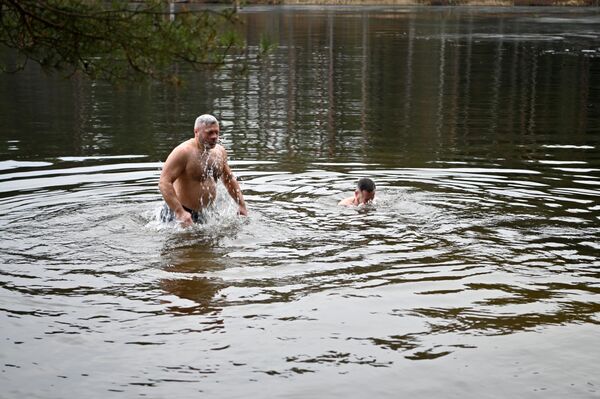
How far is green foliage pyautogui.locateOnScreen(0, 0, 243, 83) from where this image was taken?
805cm

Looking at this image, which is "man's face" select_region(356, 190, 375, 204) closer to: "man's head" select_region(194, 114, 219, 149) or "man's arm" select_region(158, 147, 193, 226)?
"man's head" select_region(194, 114, 219, 149)

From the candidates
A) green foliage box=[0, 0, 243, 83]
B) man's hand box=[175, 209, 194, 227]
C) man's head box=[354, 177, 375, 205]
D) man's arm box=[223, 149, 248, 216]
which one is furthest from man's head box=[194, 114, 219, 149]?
green foliage box=[0, 0, 243, 83]

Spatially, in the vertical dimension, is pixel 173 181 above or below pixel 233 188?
above

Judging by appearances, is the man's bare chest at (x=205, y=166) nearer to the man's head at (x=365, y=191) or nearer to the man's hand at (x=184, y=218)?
the man's hand at (x=184, y=218)

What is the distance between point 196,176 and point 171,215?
628 millimetres

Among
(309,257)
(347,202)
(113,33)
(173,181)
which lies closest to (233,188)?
(173,181)

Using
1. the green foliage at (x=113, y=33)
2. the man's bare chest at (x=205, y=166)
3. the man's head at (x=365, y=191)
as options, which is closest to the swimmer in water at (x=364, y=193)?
the man's head at (x=365, y=191)

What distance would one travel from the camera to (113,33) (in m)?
8.17

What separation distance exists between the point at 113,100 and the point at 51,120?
395cm

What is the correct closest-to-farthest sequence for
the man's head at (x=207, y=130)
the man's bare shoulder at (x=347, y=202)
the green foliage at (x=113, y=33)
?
the green foliage at (x=113, y=33)
the man's head at (x=207, y=130)
the man's bare shoulder at (x=347, y=202)

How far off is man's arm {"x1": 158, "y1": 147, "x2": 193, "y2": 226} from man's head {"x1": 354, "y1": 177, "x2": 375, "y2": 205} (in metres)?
2.50

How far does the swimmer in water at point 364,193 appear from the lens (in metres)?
13.0

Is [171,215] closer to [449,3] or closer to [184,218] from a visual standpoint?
[184,218]

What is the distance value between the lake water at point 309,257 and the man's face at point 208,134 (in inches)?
44.7
